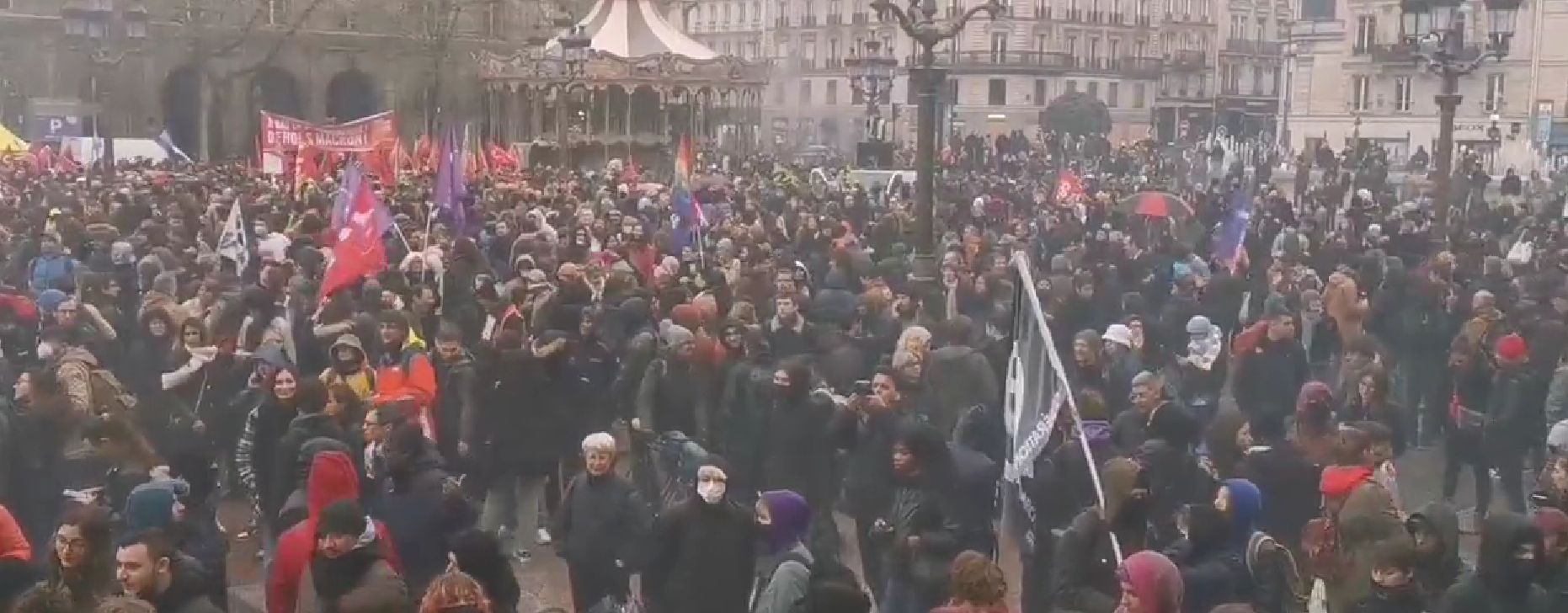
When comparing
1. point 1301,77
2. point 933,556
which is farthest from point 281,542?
point 1301,77

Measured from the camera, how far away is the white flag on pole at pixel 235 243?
49.0 ft

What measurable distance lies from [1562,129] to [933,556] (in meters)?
48.0

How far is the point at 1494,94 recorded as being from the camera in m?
54.1

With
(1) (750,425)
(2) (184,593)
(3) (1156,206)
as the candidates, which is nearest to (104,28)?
(3) (1156,206)

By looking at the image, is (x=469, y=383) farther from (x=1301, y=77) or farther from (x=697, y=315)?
(x=1301, y=77)

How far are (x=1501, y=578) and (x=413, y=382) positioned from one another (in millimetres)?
5363

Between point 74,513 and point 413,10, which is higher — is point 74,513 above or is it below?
below

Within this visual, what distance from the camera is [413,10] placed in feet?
177

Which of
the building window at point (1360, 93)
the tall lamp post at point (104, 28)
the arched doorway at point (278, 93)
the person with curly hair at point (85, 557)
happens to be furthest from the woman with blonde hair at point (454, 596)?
the building window at point (1360, 93)

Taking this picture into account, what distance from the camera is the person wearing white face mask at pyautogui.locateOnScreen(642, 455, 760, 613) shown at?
21.8 feet

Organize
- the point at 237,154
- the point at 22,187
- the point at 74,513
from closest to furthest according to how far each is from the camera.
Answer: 1. the point at 74,513
2. the point at 22,187
3. the point at 237,154

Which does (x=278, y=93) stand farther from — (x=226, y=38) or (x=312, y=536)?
(x=312, y=536)

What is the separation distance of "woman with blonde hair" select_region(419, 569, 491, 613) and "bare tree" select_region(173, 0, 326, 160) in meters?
44.3

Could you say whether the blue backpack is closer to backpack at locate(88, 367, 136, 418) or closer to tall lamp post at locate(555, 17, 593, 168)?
backpack at locate(88, 367, 136, 418)
